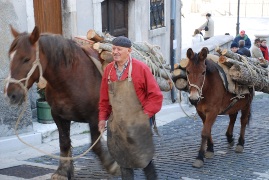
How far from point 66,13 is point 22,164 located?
3.55 m

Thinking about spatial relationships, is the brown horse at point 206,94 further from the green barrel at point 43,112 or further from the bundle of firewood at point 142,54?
the green barrel at point 43,112

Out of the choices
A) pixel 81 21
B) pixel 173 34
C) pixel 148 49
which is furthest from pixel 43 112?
pixel 173 34

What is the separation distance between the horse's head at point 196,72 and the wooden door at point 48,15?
3.58 m

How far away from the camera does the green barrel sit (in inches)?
378

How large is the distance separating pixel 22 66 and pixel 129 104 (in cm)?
124

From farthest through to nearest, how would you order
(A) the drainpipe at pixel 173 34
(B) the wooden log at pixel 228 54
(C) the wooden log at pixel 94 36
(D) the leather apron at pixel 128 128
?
(A) the drainpipe at pixel 173 34 → (B) the wooden log at pixel 228 54 → (C) the wooden log at pixel 94 36 → (D) the leather apron at pixel 128 128

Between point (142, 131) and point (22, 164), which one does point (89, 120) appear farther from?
point (22, 164)

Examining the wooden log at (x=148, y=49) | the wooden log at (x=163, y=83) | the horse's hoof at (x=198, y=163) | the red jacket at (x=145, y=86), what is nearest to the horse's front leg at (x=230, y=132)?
the horse's hoof at (x=198, y=163)

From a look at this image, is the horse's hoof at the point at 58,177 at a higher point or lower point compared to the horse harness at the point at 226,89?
lower

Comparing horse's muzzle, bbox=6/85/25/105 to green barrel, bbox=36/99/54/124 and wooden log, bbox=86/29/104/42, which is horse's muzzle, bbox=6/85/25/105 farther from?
green barrel, bbox=36/99/54/124

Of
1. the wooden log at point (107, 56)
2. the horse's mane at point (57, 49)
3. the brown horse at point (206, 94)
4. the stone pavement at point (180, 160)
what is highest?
the horse's mane at point (57, 49)

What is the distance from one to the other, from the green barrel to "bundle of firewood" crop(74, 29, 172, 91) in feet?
8.24

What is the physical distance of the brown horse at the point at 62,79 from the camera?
5.73m

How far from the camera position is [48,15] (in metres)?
10.1
